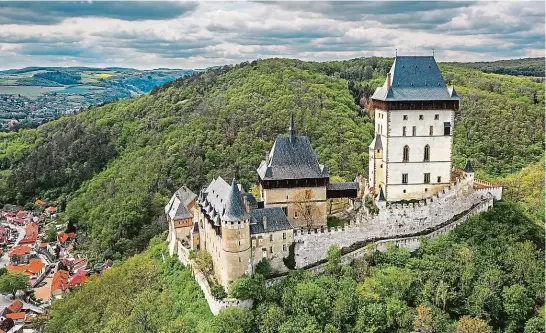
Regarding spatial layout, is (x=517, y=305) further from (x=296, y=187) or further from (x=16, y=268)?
(x=16, y=268)

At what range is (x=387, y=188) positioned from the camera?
48.1 metres

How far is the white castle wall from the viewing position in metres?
43.5

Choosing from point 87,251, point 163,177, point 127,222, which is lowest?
point 87,251

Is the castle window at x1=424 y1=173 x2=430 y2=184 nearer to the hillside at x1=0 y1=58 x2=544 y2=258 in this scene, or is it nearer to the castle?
the castle

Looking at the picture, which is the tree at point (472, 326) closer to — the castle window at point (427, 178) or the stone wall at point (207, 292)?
the castle window at point (427, 178)

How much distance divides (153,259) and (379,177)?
28240 millimetres

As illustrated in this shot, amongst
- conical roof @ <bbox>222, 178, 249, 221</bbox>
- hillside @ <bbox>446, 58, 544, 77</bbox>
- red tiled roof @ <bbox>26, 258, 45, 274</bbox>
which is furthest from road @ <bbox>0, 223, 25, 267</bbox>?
hillside @ <bbox>446, 58, 544, 77</bbox>

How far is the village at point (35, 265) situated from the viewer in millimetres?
70125

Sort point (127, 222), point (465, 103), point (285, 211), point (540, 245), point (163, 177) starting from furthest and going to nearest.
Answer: point (465, 103) → point (163, 177) → point (127, 222) → point (285, 211) → point (540, 245)

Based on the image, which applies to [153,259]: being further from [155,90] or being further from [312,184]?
[155,90]

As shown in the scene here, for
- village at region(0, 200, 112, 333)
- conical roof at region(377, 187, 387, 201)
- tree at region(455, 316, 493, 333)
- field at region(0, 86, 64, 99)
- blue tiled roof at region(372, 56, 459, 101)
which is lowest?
village at region(0, 200, 112, 333)

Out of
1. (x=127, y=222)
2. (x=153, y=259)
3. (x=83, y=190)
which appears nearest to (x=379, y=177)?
(x=153, y=259)

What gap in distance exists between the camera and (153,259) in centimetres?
6084

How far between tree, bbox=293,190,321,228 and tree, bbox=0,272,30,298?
49.5m
